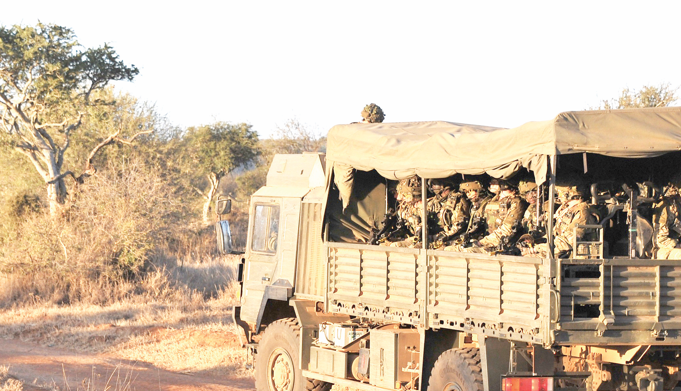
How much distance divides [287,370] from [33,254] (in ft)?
39.0

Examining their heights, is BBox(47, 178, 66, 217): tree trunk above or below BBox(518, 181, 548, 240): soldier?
above

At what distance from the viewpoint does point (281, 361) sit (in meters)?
9.88

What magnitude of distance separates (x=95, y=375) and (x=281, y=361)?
266 cm

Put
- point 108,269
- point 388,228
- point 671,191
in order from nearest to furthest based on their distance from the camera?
point 671,191
point 388,228
point 108,269

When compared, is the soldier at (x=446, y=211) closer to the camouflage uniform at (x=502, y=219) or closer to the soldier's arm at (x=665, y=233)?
the camouflage uniform at (x=502, y=219)

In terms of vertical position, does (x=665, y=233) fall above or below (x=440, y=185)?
below

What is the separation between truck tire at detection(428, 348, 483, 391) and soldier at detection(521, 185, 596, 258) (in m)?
0.99

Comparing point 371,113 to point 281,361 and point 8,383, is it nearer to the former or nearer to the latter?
point 281,361

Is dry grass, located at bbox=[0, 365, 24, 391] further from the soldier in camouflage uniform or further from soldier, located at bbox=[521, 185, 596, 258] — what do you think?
soldier, located at bbox=[521, 185, 596, 258]

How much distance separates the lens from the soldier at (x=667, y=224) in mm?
7387

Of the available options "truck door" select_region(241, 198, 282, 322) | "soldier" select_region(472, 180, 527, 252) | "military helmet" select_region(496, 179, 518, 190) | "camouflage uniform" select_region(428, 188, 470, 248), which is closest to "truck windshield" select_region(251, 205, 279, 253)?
"truck door" select_region(241, 198, 282, 322)

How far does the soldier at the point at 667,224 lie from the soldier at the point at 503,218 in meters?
1.19

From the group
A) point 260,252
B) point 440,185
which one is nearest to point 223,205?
point 260,252

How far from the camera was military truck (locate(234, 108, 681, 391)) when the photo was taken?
638cm
